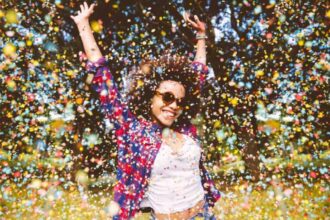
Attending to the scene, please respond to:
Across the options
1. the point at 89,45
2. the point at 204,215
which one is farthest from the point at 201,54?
the point at 204,215

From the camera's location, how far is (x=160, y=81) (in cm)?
425

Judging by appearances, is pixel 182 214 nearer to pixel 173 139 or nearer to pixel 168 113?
pixel 173 139

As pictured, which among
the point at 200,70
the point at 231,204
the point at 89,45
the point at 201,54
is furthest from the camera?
the point at 231,204

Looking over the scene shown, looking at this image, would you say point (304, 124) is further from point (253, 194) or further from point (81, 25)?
point (81, 25)

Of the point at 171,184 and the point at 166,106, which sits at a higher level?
the point at 166,106

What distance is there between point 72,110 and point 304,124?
637 cm

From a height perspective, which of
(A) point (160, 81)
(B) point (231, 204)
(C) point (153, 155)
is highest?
(A) point (160, 81)

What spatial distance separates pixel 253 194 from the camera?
410 inches

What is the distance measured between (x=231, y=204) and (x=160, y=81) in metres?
5.70

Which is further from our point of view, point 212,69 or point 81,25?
point 212,69

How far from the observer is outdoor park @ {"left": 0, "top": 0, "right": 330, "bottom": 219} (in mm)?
9555

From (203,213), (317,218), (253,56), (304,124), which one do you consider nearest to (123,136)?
(203,213)

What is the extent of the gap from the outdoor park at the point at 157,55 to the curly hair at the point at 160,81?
4524 mm

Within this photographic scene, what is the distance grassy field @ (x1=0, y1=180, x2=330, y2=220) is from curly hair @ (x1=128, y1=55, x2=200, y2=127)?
302 centimetres
